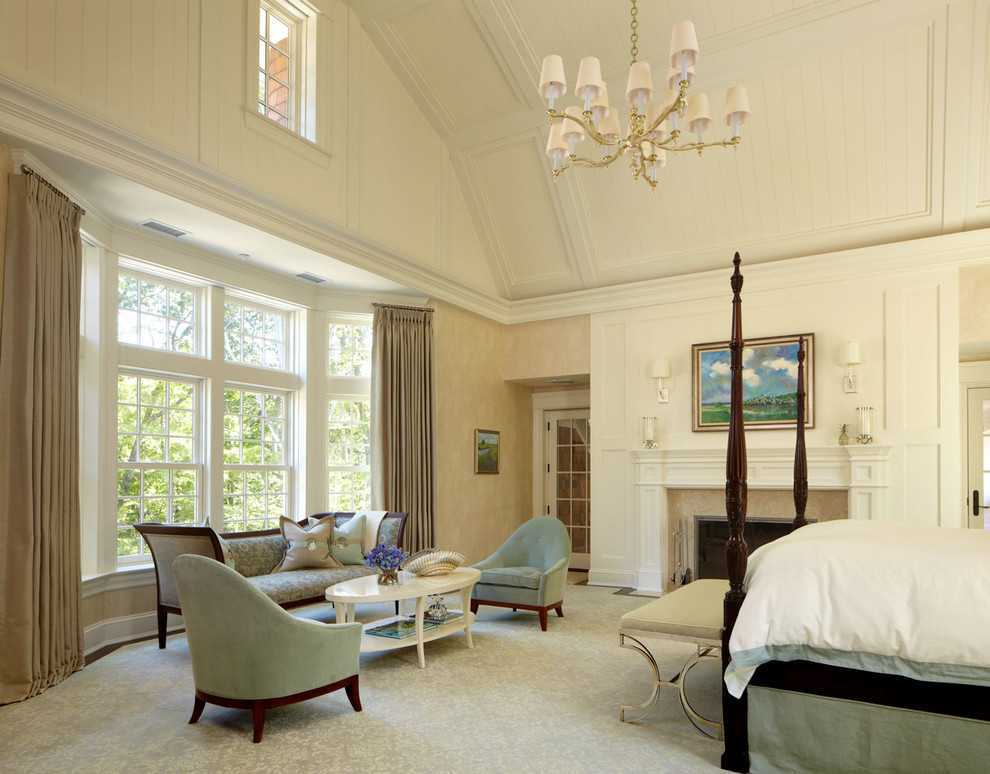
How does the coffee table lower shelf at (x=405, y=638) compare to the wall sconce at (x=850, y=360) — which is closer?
the coffee table lower shelf at (x=405, y=638)

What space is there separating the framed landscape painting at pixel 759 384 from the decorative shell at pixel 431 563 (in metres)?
3.26

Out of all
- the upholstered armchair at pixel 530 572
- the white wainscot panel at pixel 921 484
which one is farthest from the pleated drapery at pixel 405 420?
the white wainscot panel at pixel 921 484

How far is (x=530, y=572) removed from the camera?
5.86 m

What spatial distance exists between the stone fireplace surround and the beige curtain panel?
5164 millimetres

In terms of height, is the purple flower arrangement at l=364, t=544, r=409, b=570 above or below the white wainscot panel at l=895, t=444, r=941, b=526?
below

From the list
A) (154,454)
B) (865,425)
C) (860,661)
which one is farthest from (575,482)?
(860,661)

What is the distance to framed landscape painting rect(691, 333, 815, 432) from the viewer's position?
6.86 metres

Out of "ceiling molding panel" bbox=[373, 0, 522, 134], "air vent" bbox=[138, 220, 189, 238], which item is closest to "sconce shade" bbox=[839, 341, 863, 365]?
"ceiling molding panel" bbox=[373, 0, 522, 134]

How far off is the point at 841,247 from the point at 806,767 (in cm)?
522

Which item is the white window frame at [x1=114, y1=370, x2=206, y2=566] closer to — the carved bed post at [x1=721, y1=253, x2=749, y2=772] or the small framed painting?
the small framed painting

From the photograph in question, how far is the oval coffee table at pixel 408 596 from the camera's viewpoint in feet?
14.8

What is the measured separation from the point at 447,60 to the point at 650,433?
421cm

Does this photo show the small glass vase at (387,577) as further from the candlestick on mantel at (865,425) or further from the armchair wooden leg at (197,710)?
Result: the candlestick on mantel at (865,425)

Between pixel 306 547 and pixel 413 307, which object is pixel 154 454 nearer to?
pixel 306 547
